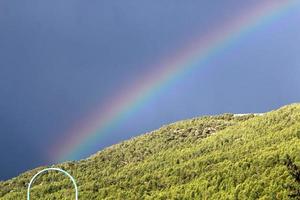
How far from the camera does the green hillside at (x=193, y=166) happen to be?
3278 inches

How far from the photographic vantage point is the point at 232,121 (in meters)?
157

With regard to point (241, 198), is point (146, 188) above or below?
above

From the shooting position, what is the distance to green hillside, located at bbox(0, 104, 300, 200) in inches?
3278

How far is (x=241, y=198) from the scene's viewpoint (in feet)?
251

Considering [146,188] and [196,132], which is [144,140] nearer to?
[196,132]

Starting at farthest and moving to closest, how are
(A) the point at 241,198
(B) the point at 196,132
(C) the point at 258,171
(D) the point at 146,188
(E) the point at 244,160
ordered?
(B) the point at 196,132 → (D) the point at 146,188 → (E) the point at 244,160 → (C) the point at 258,171 → (A) the point at 241,198

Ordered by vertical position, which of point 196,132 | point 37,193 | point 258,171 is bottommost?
point 258,171

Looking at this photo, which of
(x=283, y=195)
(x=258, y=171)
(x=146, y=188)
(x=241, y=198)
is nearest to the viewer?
(x=283, y=195)

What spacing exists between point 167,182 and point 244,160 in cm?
1582

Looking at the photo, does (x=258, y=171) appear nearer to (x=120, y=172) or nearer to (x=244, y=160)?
(x=244, y=160)

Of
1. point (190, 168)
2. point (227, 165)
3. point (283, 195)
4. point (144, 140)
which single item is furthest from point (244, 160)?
point (144, 140)

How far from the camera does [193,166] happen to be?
10631 cm

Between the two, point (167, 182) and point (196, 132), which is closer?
point (167, 182)

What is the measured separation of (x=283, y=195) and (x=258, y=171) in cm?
1547
